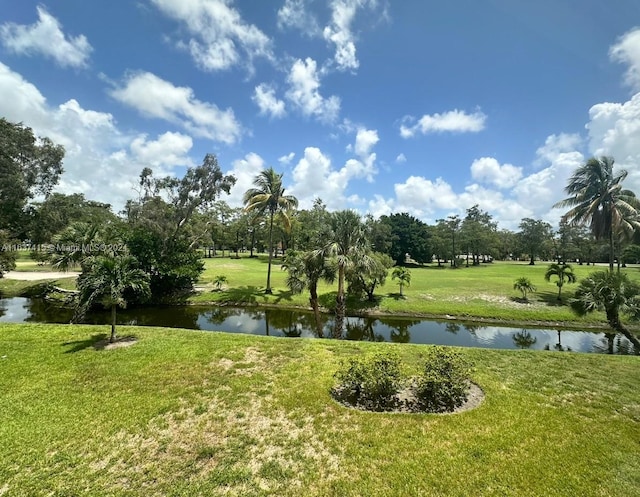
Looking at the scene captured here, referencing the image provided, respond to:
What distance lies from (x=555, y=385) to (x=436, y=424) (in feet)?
15.5

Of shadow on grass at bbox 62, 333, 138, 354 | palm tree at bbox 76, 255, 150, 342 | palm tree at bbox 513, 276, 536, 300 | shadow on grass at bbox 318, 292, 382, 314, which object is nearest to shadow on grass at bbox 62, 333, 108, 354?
shadow on grass at bbox 62, 333, 138, 354

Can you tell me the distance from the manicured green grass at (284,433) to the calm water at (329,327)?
7.98 m

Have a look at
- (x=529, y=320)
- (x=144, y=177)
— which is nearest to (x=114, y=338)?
(x=529, y=320)

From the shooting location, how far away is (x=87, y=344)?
11.7 meters

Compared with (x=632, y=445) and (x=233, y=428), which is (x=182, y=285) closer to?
(x=233, y=428)

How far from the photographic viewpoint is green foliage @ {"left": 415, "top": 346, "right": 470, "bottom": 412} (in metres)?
7.61

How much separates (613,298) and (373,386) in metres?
13.0

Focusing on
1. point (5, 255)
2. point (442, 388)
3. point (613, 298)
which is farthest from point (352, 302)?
point (5, 255)

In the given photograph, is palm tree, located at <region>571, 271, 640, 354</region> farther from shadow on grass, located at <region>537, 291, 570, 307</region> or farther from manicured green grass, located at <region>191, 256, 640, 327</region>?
shadow on grass, located at <region>537, 291, 570, 307</region>

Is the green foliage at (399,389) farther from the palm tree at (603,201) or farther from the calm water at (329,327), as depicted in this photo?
the palm tree at (603,201)

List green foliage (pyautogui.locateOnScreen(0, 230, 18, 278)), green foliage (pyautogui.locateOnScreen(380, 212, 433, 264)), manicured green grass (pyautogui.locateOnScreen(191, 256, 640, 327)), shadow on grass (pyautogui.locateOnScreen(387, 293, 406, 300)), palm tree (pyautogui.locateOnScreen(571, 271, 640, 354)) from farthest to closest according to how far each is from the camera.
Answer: green foliage (pyautogui.locateOnScreen(380, 212, 433, 264)) → green foliage (pyautogui.locateOnScreen(0, 230, 18, 278)) → shadow on grass (pyautogui.locateOnScreen(387, 293, 406, 300)) → manicured green grass (pyautogui.locateOnScreen(191, 256, 640, 327)) → palm tree (pyautogui.locateOnScreen(571, 271, 640, 354))

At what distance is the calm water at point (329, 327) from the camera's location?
58.1 feet

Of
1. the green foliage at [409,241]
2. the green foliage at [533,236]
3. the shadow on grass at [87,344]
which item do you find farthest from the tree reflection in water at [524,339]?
the green foliage at [533,236]

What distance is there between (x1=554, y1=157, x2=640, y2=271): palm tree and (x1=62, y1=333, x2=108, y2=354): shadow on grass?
117ft
